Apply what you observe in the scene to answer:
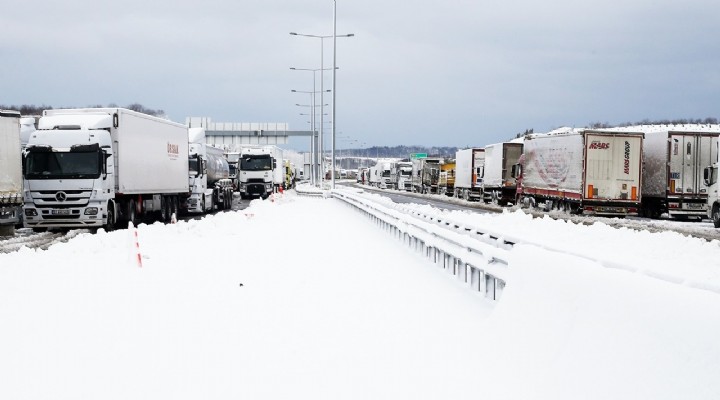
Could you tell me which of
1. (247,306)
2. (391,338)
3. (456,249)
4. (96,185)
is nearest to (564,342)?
(391,338)

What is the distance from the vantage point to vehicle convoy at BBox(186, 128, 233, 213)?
40344 millimetres

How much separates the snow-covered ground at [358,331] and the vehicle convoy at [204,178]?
2629 centimetres

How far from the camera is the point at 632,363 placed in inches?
172

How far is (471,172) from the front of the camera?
57594 mm

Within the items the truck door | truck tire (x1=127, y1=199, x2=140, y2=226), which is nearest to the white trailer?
the truck door

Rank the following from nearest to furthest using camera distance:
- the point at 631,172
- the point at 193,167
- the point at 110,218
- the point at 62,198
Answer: the point at 62,198
the point at 110,218
the point at 631,172
the point at 193,167

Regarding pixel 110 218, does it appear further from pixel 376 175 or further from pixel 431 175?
pixel 376 175

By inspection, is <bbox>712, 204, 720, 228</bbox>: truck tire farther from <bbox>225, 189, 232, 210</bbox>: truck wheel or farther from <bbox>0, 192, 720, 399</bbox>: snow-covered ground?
<bbox>225, 189, 232, 210</bbox>: truck wheel

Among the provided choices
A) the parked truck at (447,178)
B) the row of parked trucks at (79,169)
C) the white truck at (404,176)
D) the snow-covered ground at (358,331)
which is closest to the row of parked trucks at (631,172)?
the row of parked trucks at (79,169)

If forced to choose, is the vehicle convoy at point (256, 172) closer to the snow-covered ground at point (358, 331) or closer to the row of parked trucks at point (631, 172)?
the row of parked trucks at point (631, 172)

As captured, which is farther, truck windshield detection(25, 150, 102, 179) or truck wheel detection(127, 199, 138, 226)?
truck wheel detection(127, 199, 138, 226)

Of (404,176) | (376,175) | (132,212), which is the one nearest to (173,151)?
(132,212)

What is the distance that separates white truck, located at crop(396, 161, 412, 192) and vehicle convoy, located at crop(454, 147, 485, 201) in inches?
1230

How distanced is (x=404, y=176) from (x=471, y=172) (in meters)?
37.3
